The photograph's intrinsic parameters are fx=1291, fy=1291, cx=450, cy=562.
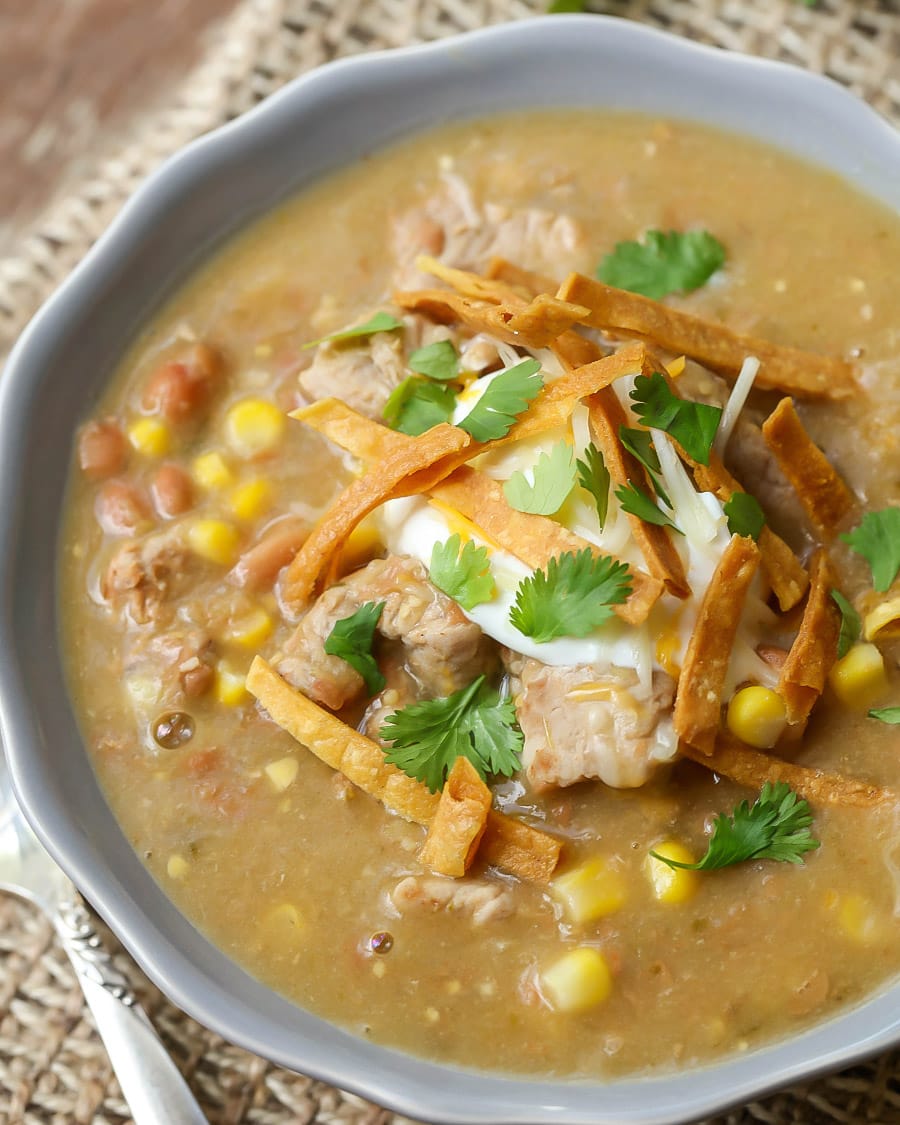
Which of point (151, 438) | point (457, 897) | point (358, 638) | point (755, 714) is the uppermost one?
point (755, 714)

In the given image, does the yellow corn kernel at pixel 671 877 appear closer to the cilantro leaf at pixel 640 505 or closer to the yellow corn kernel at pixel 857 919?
the yellow corn kernel at pixel 857 919

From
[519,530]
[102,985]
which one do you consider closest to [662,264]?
[519,530]

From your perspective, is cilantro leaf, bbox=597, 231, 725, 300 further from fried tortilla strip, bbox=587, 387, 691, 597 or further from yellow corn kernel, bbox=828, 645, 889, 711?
yellow corn kernel, bbox=828, 645, 889, 711

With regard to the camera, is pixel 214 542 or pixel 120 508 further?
pixel 120 508

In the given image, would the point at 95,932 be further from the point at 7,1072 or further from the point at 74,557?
the point at 74,557

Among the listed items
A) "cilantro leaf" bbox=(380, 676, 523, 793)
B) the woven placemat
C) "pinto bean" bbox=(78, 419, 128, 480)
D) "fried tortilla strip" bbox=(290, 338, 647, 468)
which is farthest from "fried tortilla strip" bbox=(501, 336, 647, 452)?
the woven placemat

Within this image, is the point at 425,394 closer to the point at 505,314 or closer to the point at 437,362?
the point at 437,362

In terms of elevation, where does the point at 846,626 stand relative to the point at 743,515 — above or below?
below

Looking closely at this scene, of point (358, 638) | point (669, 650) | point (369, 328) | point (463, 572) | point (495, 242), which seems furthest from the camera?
point (495, 242)
